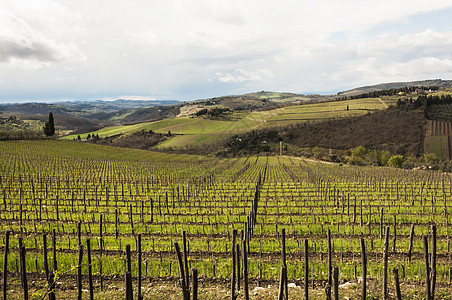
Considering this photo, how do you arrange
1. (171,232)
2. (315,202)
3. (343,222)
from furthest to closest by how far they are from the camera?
(315,202)
(343,222)
(171,232)

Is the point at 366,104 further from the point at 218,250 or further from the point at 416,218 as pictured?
the point at 218,250

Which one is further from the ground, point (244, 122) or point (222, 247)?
point (244, 122)

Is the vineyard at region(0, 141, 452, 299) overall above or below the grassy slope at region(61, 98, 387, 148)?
below

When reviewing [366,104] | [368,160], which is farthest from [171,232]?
[366,104]

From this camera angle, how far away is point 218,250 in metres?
11.9

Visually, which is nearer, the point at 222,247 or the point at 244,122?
the point at 222,247

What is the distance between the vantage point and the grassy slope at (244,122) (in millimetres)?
120213

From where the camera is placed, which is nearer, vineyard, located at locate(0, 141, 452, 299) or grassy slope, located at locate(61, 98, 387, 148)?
vineyard, located at locate(0, 141, 452, 299)

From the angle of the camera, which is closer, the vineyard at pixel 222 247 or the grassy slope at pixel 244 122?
the vineyard at pixel 222 247

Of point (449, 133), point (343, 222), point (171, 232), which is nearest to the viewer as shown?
point (171, 232)

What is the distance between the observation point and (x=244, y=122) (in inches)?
5591

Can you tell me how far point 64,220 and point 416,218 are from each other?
69.0ft

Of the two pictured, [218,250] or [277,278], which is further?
[218,250]

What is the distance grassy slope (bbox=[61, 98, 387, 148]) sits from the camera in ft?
394
